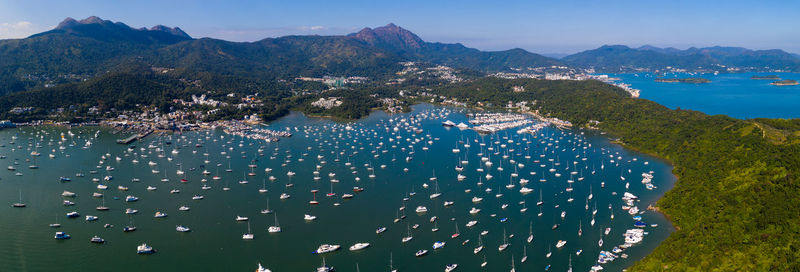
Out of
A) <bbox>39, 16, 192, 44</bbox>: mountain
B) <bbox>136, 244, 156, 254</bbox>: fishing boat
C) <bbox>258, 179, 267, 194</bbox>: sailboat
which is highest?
<bbox>39, 16, 192, 44</bbox>: mountain

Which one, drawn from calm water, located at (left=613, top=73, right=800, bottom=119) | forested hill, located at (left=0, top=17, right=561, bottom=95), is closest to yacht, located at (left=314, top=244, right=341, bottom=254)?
calm water, located at (left=613, top=73, right=800, bottom=119)

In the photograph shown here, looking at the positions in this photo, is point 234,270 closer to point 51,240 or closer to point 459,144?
point 51,240

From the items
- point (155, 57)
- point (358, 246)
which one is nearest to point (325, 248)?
point (358, 246)

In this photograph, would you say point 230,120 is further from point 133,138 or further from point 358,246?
point 358,246

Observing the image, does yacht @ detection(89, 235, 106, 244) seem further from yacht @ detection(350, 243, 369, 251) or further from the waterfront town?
the waterfront town

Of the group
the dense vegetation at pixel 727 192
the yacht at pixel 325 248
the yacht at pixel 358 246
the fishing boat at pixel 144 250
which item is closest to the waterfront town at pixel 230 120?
the dense vegetation at pixel 727 192

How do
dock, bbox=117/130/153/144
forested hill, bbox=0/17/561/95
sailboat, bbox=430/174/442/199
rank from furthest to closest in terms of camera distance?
forested hill, bbox=0/17/561/95 < dock, bbox=117/130/153/144 < sailboat, bbox=430/174/442/199
